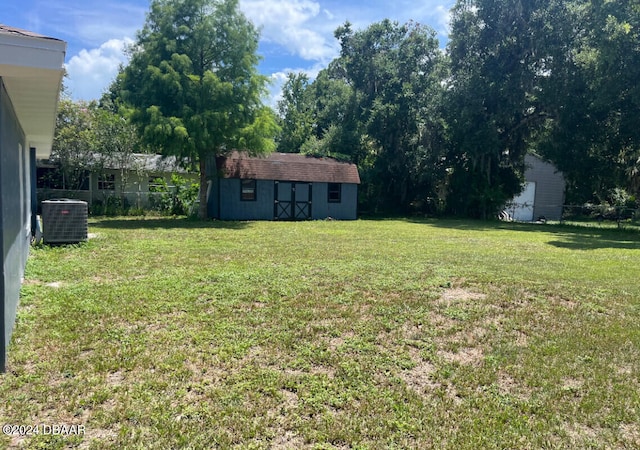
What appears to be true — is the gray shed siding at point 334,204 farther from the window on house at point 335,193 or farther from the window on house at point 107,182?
the window on house at point 107,182

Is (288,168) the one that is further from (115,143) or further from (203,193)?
(115,143)

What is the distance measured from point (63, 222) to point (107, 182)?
12805mm

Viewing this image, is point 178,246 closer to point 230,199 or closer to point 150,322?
point 150,322

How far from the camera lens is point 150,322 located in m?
4.62

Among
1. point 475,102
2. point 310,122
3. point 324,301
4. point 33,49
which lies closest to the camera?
point 33,49

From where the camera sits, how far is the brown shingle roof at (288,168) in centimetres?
1973

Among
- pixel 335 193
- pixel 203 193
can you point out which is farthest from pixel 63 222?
pixel 335 193

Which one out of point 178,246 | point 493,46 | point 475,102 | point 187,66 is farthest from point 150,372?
point 493,46

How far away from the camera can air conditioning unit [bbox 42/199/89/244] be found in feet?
30.3

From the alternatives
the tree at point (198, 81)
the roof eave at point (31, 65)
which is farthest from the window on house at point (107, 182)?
the roof eave at point (31, 65)

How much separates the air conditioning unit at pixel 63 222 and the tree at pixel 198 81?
6736 mm

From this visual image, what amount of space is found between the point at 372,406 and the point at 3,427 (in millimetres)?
2405

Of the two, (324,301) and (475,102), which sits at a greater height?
(475,102)

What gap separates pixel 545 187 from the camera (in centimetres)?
3259
